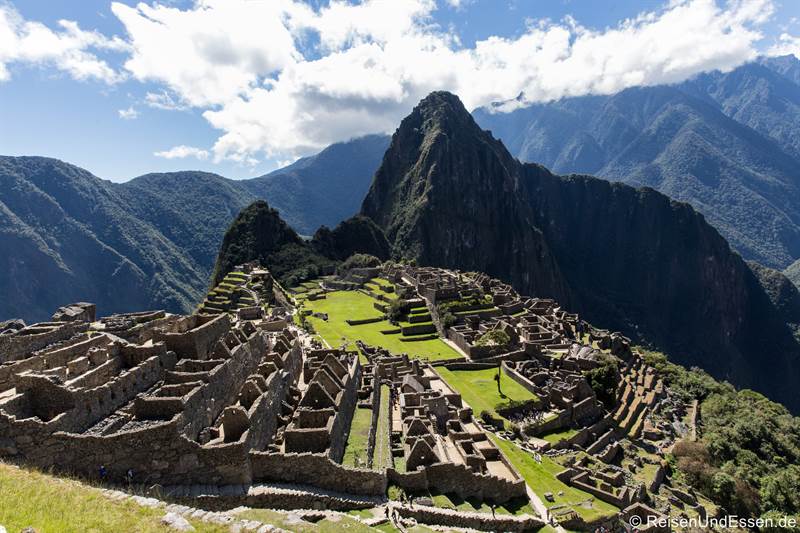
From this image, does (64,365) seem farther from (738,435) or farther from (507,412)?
(738,435)

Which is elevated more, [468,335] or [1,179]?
[1,179]

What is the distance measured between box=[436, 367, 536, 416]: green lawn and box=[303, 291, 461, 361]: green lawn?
174 inches

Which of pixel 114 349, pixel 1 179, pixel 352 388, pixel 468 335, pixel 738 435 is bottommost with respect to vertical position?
pixel 738 435

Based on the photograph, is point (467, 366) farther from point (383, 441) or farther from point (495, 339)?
point (383, 441)

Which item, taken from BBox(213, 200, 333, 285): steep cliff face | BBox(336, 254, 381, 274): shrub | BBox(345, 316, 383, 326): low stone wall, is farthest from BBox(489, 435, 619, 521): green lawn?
BBox(336, 254, 381, 274): shrub

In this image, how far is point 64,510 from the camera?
11719 mm

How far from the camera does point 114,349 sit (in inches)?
923

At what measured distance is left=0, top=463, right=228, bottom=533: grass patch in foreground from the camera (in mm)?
10883

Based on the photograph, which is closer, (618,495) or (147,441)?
(147,441)

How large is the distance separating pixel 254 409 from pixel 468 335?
4130 centimetres

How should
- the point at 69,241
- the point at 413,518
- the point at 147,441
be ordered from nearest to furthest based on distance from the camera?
the point at 147,441 < the point at 413,518 < the point at 69,241

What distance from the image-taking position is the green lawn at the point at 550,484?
27359 millimetres

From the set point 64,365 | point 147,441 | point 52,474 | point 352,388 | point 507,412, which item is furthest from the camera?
point 507,412

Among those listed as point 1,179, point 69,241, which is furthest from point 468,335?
point 1,179
